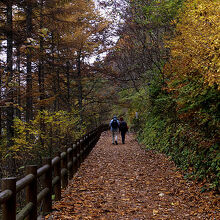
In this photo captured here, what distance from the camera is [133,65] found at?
24.5m

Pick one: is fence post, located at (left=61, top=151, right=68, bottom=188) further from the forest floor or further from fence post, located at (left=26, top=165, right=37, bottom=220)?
fence post, located at (left=26, top=165, right=37, bottom=220)

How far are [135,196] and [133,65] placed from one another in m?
19.2

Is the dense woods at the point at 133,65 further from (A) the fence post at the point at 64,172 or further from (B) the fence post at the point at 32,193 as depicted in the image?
(B) the fence post at the point at 32,193

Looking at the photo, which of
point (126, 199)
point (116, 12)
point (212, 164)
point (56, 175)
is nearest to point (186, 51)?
point (212, 164)

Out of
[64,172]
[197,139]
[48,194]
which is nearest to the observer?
[48,194]

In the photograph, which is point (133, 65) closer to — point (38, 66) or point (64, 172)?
point (38, 66)

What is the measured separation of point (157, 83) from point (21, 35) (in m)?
8.22

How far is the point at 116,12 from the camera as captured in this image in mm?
15578

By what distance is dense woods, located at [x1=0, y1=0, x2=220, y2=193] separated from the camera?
6.61 m

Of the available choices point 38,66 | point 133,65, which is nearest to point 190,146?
point 38,66

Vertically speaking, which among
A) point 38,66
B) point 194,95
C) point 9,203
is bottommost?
point 9,203

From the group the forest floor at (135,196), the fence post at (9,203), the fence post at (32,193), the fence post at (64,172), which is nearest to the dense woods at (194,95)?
the forest floor at (135,196)

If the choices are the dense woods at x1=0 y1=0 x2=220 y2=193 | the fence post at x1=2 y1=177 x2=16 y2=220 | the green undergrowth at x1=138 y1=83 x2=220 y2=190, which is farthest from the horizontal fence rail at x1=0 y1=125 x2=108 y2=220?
the green undergrowth at x1=138 y1=83 x2=220 y2=190

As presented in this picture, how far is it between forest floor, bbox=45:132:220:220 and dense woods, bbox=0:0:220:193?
0.55 metres
